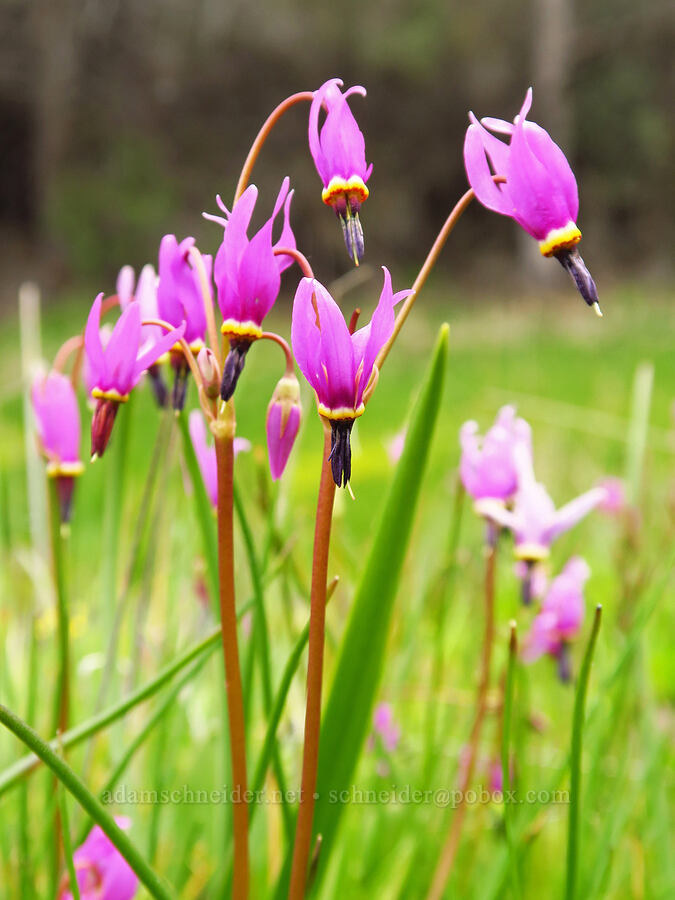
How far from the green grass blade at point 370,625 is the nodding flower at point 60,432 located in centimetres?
29

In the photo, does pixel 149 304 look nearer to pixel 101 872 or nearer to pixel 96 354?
pixel 96 354

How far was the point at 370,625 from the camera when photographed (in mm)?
696

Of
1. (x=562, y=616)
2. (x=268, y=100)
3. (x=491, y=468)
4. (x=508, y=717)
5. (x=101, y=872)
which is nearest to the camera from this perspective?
(x=508, y=717)

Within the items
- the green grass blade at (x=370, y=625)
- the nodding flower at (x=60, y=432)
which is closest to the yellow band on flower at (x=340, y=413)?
the green grass blade at (x=370, y=625)

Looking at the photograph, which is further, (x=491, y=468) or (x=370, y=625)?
(x=491, y=468)

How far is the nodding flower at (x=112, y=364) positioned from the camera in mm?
625

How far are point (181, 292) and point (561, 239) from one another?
0.88ft

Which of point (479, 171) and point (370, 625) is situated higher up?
point (479, 171)

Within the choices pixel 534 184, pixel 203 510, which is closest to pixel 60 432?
pixel 203 510

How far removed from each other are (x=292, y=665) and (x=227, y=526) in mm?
151

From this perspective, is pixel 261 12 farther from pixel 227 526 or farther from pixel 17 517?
pixel 227 526

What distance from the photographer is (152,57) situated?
13484mm

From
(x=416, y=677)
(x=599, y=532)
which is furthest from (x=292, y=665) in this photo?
(x=599, y=532)

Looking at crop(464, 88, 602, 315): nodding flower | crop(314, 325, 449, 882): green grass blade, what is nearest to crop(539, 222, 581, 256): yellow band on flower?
crop(464, 88, 602, 315): nodding flower
